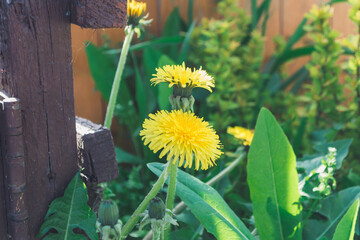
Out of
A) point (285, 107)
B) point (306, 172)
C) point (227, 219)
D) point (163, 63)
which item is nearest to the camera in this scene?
point (227, 219)

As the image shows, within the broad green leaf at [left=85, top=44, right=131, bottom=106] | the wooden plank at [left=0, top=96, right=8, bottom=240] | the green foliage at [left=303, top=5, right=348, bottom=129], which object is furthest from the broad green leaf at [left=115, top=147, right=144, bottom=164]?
the wooden plank at [left=0, top=96, right=8, bottom=240]

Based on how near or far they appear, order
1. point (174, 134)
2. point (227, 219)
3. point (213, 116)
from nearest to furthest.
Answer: point (174, 134), point (227, 219), point (213, 116)

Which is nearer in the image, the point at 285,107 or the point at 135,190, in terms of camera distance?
the point at 135,190

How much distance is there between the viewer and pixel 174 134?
0.85 metres

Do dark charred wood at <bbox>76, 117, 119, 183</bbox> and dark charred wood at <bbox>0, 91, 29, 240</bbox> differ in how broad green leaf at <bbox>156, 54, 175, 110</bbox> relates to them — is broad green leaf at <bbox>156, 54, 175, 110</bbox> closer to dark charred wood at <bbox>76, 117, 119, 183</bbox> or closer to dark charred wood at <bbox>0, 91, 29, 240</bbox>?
dark charred wood at <bbox>76, 117, 119, 183</bbox>

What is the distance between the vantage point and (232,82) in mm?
2193

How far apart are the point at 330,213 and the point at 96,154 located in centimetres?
76

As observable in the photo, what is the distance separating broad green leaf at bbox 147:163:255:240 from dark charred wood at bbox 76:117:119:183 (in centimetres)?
10

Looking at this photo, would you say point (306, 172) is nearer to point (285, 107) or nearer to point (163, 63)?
point (163, 63)

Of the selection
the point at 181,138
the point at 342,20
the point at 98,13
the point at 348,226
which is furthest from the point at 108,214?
the point at 342,20

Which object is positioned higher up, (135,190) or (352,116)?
(352,116)

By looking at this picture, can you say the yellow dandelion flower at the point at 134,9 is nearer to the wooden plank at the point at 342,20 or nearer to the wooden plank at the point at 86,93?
the wooden plank at the point at 86,93

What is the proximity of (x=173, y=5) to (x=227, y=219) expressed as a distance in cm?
182

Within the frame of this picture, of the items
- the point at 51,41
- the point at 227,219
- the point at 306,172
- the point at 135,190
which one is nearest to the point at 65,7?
the point at 51,41
